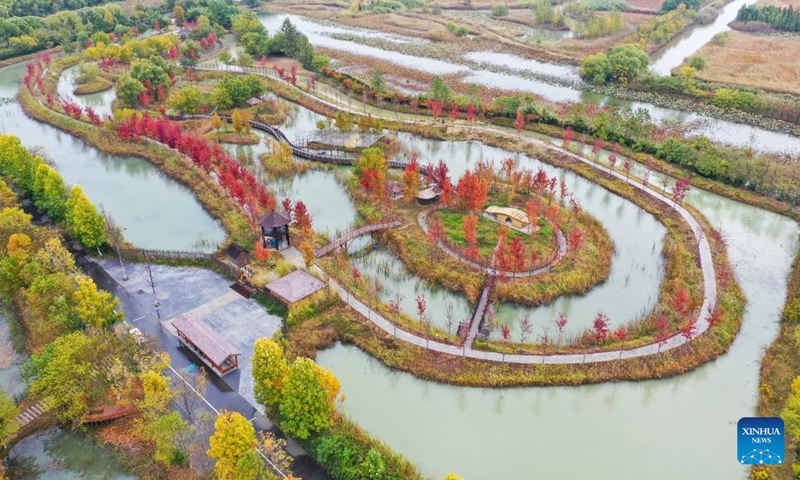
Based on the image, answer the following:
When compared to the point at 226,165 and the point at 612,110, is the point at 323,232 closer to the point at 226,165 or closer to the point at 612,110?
the point at 226,165

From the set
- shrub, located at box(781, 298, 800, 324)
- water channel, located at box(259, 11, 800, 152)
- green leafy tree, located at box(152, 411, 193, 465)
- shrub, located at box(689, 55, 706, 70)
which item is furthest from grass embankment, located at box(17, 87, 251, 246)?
shrub, located at box(689, 55, 706, 70)

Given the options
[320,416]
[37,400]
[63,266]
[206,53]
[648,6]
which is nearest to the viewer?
[320,416]

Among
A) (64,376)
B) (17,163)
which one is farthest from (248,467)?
(17,163)

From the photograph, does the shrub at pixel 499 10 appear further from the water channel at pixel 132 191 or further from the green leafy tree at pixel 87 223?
the green leafy tree at pixel 87 223

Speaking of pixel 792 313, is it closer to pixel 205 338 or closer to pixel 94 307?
pixel 205 338

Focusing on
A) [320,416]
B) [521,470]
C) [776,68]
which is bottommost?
[521,470]

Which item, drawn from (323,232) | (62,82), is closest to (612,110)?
(323,232)
